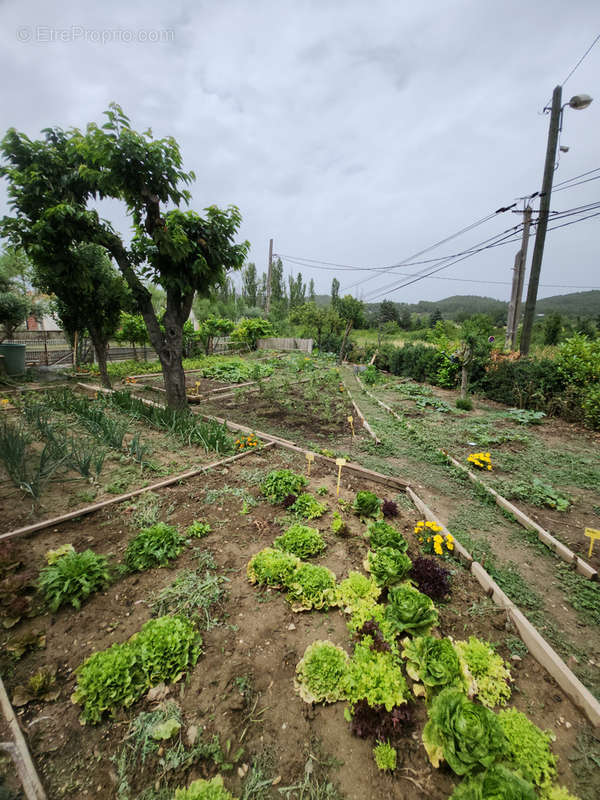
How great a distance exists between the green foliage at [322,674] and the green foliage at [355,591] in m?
0.42

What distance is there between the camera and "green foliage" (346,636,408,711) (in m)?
1.67

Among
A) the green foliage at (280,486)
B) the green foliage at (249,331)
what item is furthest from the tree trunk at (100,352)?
the green foliage at (249,331)

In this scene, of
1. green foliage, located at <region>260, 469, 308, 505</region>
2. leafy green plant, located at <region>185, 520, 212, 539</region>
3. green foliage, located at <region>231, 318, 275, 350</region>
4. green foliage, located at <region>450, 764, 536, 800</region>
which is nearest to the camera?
green foliage, located at <region>450, 764, 536, 800</region>

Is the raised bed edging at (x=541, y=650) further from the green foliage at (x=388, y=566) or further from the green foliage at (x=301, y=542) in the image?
the green foliage at (x=301, y=542)

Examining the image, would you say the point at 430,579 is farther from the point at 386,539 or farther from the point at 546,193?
the point at 546,193

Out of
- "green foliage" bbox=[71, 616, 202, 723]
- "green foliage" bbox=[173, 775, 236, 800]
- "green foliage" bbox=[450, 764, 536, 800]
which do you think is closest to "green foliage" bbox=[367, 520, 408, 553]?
"green foliage" bbox=[450, 764, 536, 800]

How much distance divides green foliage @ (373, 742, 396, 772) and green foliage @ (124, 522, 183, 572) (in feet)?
6.48

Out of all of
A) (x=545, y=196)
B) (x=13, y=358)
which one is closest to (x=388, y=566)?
(x=545, y=196)

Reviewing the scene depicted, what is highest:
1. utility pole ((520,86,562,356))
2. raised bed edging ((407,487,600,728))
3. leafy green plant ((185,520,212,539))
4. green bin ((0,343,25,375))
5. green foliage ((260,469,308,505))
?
utility pole ((520,86,562,356))

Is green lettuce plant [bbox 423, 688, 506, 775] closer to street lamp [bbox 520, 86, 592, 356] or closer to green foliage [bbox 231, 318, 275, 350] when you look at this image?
street lamp [bbox 520, 86, 592, 356]

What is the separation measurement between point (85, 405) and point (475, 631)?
6.99 meters

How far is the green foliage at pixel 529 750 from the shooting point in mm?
1422

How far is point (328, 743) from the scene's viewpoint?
1579mm

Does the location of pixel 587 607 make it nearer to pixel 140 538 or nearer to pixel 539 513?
pixel 539 513
